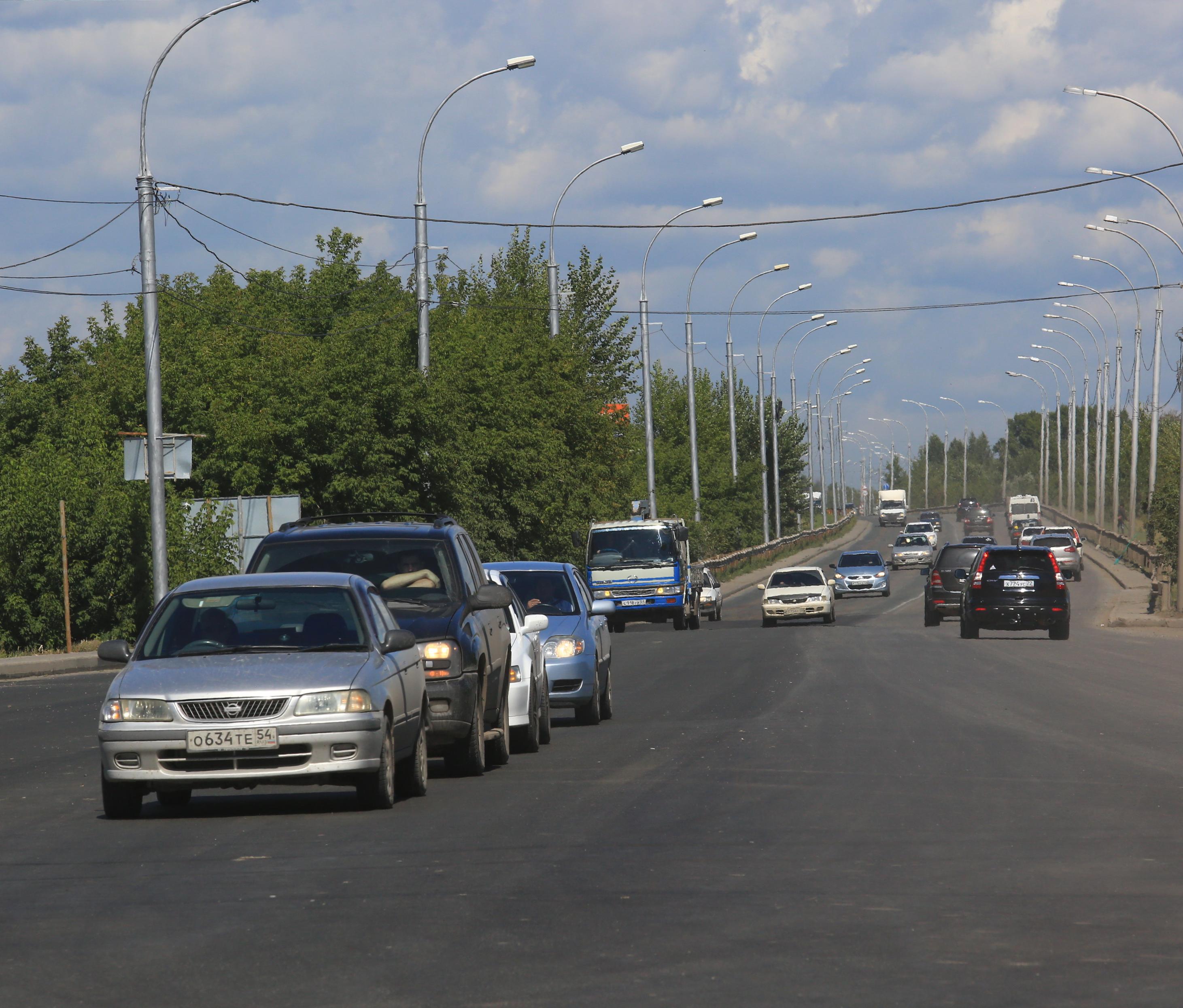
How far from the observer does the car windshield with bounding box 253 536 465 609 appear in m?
13.9

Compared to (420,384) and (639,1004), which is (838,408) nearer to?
(420,384)

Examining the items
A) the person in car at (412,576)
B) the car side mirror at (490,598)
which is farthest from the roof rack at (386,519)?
the car side mirror at (490,598)

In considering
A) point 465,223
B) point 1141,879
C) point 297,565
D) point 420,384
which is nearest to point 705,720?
point 297,565

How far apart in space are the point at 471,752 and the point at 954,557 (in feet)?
102

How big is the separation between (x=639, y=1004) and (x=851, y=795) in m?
5.87

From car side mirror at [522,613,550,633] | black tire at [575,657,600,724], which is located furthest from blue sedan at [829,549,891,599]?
car side mirror at [522,613,550,633]

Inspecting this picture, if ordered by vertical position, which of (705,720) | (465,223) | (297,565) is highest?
(465,223)

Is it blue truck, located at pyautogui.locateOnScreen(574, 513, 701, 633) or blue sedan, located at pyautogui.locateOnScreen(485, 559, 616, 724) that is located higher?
blue sedan, located at pyautogui.locateOnScreen(485, 559, 616, 724)

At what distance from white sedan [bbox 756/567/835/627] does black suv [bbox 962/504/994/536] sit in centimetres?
6551

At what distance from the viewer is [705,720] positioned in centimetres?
1836

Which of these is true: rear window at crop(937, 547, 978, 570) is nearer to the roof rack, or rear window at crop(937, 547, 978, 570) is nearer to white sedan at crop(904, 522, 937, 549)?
the roof rack

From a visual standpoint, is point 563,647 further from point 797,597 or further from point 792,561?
point 792,561

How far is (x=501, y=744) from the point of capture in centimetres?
1445

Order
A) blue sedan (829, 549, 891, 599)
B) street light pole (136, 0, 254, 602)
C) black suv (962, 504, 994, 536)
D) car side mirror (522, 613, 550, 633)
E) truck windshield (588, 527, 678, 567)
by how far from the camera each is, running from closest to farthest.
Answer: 1. car side mirror (522, 613, 550, 633)
2. street light pole (136, 0, 254, 602)
3. truck windshield (588, 527, 678, 567)
4. blue sedan (829, 549, 891, 599)
5. black suv (962, 504, 994, 536)
